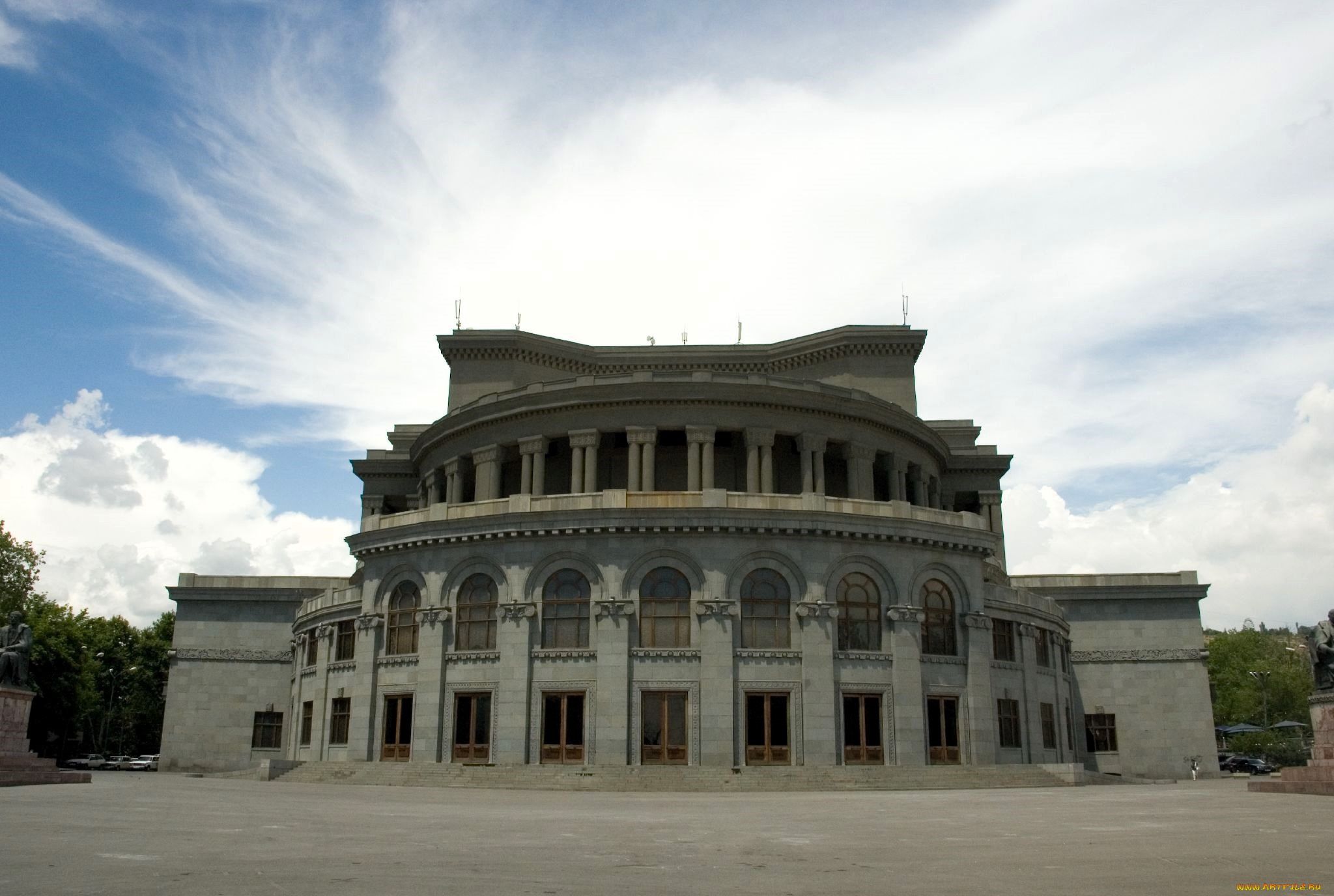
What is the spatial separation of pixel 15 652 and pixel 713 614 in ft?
73.5

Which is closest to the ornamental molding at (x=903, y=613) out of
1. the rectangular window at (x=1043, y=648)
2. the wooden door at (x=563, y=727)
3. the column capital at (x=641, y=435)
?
the rectangular window at (x=1043, y=648)

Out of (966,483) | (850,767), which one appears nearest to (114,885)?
(850,767)

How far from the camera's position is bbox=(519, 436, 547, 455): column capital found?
163 ft

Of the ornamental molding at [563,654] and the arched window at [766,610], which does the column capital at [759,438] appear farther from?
the ornamental molding at [563,654]

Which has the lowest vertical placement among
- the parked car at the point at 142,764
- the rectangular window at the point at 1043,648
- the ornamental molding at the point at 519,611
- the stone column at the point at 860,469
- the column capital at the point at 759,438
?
the parked car at the point at 142,764

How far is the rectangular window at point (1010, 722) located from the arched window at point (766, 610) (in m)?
10.3

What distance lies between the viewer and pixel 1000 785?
126 ft

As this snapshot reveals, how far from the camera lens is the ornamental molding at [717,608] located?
4056 centimetres

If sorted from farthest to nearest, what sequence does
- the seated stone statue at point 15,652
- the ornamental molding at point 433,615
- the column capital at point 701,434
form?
the column capital at point 701,434
the ornamental molding at point 433,615
the seated stone statue at point 15,652

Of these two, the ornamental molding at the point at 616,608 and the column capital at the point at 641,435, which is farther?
the column capital at the point at 641,435

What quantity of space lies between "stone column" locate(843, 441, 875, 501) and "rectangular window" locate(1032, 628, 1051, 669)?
949 centimetres

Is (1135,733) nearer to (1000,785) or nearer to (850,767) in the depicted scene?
(1000,785)

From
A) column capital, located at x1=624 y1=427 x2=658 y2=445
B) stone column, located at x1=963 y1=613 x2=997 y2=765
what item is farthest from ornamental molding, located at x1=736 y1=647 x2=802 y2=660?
column capital, located at x1=624 y1=427 x2=658 y2=445

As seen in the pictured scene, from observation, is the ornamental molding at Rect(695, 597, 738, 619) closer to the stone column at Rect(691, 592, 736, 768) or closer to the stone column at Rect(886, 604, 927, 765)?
the stone column at Rect(691, 592, 736, 768)
